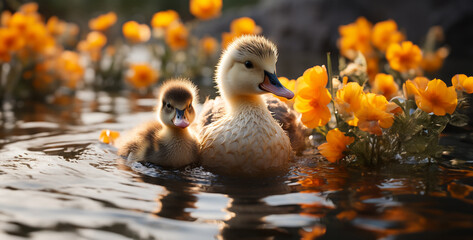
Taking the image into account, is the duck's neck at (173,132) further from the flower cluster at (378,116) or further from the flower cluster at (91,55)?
the flower cluster at (91,55)

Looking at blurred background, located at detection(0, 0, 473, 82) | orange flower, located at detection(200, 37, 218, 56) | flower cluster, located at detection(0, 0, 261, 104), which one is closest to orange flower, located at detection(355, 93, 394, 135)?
flower cluster, located at detection(0, 0, 261, 104)

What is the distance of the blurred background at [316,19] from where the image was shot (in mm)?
10805

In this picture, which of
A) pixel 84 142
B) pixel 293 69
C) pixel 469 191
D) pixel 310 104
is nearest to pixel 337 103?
pixel 310 104

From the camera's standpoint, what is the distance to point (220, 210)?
3.02m

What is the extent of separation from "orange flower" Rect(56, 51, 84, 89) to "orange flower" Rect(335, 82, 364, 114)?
17.0 feet

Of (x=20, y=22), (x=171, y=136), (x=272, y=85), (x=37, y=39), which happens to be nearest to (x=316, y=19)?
(x=37, y=39)

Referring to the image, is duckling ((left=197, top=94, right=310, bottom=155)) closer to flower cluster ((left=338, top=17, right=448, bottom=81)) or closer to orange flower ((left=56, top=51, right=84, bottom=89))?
flower cluster ((left=338, top=17, right=448, bottom=81))

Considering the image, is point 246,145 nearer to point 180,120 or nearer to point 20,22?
point 180,120

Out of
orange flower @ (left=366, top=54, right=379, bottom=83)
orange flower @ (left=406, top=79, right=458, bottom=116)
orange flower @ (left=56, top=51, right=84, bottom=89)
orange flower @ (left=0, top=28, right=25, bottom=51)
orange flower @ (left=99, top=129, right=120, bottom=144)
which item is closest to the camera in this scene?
orange flower @ (left=406, top=79, right=458, bottom=116)

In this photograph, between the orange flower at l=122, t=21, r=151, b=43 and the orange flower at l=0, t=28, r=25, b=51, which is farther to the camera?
the orange flower at l=122, t=21, r=151, b=43

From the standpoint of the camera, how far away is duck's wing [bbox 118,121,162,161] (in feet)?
13.3

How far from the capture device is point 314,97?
3760 millimetres

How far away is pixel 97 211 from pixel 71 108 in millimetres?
4332

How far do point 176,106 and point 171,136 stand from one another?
0.83 feet
